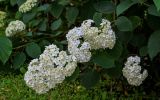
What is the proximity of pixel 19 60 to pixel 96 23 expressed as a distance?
0.50 meters

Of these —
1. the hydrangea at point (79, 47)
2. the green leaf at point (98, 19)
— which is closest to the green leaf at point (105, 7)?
the green leaf at point (98, 19)

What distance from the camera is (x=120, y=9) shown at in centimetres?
217

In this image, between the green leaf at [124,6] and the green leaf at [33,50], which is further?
the green leaf at [33,50]

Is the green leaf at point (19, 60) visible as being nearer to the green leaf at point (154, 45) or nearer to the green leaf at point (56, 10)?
the green leaf at point (56, 10)

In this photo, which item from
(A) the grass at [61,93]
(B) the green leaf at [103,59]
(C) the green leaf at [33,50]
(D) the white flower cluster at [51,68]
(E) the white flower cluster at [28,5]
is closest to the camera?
(D) the white flower cluster at [51,68]

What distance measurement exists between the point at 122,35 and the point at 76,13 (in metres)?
0.33

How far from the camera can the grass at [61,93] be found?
11.5ft

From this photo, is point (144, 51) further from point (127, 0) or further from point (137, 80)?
point (127, 0)

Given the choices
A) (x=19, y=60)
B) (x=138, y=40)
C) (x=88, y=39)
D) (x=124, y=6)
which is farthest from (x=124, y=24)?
(x=19, y=60)

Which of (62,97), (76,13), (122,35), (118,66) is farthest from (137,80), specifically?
(62,97)

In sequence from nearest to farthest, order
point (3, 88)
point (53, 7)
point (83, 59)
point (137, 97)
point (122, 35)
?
1. point (83, 59)
2. point (122, 35)
3. point (53, 7)
4. point (137, 97)
5. point (3, 88)

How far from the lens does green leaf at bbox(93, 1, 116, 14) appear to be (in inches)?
96.7

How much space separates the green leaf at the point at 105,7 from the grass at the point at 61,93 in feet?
3.66

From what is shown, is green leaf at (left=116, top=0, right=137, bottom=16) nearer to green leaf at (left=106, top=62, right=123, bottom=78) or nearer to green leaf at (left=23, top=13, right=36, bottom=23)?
green leaf at (left=106, top=62, right=123, bottom=78)
